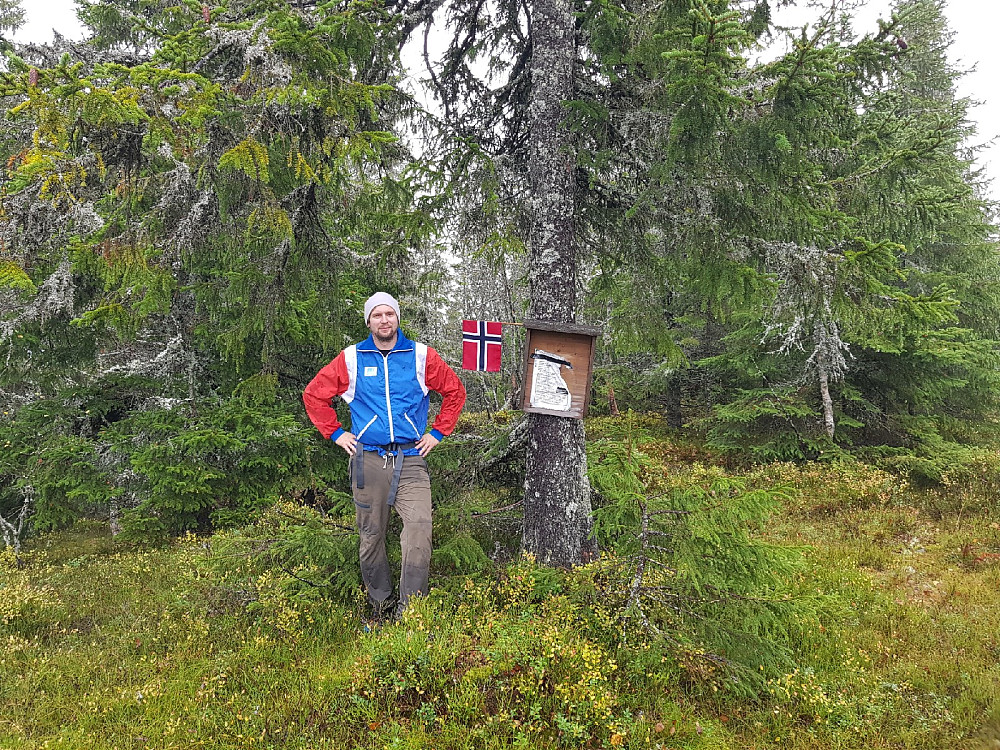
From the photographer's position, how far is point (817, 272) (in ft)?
15.6

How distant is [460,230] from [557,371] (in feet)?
Answer: 7.64

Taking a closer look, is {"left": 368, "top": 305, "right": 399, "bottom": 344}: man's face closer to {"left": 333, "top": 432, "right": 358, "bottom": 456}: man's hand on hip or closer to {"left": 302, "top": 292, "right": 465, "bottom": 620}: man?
{"left": 302, "top": 292, "right": 465, "bottom": 620}: man

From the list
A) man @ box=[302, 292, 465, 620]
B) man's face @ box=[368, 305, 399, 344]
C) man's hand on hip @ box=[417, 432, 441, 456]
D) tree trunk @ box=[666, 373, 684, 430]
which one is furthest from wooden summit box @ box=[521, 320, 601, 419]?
tree trunk @ box=[666, 373, 684, 430]

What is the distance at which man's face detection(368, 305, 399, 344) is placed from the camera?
4705 millimetres

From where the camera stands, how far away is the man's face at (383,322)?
4705mm

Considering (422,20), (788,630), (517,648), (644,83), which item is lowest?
(788,630)

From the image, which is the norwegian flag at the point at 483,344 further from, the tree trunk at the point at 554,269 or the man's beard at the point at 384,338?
the man's beard at the point at 384,338

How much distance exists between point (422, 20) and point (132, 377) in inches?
260

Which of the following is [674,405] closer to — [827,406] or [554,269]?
[827,406]

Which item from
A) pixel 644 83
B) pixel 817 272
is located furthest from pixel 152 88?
pixel 817 272

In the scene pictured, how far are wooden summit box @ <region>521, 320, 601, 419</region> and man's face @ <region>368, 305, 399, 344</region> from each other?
3.87 ft

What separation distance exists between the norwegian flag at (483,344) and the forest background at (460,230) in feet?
2.05

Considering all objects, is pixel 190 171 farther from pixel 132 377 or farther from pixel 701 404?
pixel 701 404

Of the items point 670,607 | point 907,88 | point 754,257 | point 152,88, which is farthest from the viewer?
point 907,88
